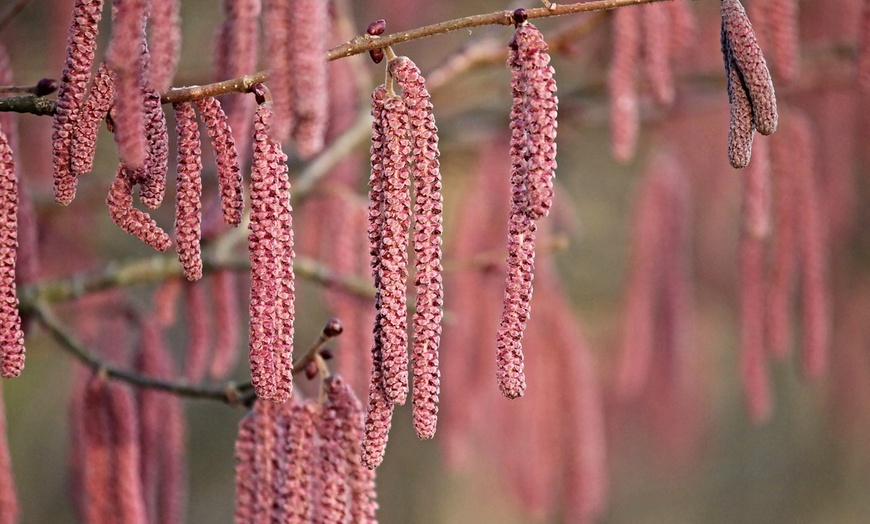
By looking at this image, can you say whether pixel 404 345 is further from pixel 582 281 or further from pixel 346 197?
pixel 582 281

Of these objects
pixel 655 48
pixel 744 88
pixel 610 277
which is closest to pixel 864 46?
pixel 655 48

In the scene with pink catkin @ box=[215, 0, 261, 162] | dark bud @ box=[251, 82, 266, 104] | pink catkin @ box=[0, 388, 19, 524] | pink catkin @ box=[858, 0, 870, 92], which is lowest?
pink catkin @ box=[0, 388, 19, 524]

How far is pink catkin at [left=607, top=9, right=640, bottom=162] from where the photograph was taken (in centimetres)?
146

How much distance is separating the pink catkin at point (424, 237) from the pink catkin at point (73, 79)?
237 mm

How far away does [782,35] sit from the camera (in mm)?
→ 1344

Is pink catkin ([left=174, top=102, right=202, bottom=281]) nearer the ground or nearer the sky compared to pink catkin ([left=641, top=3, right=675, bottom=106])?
nearer the ground

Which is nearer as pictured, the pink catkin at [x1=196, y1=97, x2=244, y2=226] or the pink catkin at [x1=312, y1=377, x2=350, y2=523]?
the pink catkin at [x1=196, y1=97, x2=244, y2=226]

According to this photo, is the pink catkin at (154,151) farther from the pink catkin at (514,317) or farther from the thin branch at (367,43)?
the pink catkin at (514,317)

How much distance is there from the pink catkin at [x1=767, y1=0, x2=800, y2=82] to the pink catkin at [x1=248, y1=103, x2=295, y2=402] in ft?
2.48

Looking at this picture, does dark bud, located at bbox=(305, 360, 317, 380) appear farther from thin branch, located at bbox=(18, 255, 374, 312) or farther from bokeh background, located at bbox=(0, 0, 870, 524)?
bokeh background, located at bbox=(0, 0, 870, 524)

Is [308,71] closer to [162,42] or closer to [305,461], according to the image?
[162,42]

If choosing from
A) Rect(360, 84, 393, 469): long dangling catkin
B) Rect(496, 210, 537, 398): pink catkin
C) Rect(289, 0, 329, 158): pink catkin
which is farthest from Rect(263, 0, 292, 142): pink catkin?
Rect(496, 210, 537, 398): pink catkin

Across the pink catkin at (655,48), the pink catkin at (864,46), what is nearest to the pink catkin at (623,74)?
the pink catkin at (655,48)

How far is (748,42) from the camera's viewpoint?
812 millimetres
